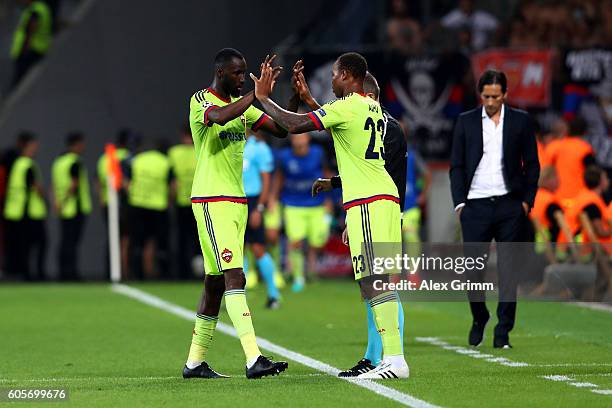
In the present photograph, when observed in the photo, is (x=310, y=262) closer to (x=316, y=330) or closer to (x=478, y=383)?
(x=316, y=330)

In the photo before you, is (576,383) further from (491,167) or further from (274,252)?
(274,252)

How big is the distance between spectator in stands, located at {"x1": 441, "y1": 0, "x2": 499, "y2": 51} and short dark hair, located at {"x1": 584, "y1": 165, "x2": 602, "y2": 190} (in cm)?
643

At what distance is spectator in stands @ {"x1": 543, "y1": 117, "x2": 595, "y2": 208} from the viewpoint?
17.5 metres

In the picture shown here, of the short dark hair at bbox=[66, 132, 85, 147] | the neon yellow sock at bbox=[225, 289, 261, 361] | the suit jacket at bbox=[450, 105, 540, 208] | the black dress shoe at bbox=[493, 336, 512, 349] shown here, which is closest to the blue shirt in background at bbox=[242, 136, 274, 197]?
the suit jacket at bbox=[450, 105, 540, 208]

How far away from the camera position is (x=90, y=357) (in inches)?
453

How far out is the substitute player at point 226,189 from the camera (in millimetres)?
9531

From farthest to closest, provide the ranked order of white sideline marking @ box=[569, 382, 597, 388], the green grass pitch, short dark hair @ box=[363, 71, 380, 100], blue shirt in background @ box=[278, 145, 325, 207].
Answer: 1. blue shirt in background @ box=[278, 145, 325, 207]
2. short dark hair @ box=[363, 71, 380, 100]
3. white sideline marking @ box=[569, 382, 597, 388]
4. the green grass pitch

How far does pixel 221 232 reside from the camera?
9633 millimetres

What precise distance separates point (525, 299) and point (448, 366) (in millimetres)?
7222

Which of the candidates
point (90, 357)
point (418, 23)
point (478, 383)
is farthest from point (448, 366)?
point (418, 23)

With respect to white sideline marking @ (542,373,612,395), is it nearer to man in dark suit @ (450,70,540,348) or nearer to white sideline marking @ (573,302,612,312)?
man in dark suit @ (450,70,540,348)

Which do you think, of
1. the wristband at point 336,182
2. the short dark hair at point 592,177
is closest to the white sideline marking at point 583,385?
the wristband at point 336,182

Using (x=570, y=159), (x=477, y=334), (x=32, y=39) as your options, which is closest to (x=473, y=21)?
(x=570, y=159)

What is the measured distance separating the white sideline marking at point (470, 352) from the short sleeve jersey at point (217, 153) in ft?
8.05
